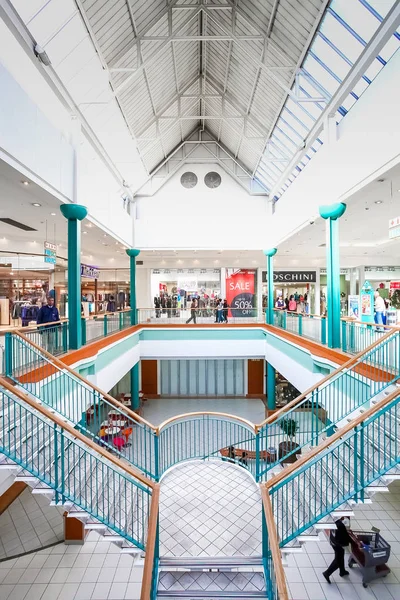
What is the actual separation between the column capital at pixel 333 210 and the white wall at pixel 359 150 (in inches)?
7.9

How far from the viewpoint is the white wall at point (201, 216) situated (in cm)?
1933

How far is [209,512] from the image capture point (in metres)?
7.41

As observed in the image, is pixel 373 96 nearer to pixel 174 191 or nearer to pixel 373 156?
pixel 373 156

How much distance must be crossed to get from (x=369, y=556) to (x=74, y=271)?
10178 mm

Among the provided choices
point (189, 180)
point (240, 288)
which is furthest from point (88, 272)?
point (240, 288)

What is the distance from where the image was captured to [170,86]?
1489cm

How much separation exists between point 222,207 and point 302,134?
294 inches

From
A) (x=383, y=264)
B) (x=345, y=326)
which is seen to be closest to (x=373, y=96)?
(x=345, y=326)

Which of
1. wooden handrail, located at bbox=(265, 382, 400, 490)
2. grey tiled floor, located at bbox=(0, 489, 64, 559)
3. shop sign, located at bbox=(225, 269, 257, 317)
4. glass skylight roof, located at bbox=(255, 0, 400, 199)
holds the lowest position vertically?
grey tiled floor, located at bbox=(0, 489, 64, 559)

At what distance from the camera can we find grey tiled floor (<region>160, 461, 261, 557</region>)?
6.44 meters

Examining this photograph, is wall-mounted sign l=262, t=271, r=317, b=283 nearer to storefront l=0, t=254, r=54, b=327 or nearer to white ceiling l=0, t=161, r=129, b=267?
white ceiling l=0, t=161, r=129, b=267

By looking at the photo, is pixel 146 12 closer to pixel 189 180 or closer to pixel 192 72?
pixel 192 72

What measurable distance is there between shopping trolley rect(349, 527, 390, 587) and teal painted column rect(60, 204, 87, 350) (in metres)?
8.53

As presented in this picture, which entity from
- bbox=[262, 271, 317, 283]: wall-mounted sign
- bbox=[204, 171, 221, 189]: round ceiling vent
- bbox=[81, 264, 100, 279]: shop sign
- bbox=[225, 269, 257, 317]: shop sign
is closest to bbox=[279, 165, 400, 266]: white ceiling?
bbox=[262, 271, 317, 283]: wall-mounted sign
